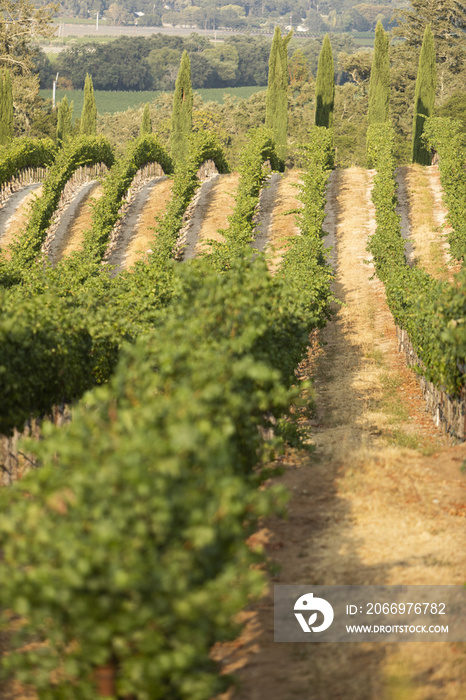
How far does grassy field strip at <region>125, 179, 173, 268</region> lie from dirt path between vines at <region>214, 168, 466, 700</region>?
47.4 ft

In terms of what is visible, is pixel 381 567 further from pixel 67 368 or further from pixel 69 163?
pixel 69 163

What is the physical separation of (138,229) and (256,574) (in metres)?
30.7

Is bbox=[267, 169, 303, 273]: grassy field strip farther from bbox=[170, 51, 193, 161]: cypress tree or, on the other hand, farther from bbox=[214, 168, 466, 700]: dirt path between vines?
bbox=[214, 168, 466, 700]: dirt path between vines

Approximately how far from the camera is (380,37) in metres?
45.1

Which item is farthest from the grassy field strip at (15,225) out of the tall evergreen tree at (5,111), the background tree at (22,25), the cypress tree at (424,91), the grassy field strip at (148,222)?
the background tree at (22,25)

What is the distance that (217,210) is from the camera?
118 feet

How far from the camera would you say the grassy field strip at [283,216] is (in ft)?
105

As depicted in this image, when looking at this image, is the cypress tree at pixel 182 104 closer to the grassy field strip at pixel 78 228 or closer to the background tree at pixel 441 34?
the grassy field strip at pixel 78 228

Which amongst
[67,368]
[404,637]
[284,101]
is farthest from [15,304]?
[284,101]

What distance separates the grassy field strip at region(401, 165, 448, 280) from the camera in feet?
97.1

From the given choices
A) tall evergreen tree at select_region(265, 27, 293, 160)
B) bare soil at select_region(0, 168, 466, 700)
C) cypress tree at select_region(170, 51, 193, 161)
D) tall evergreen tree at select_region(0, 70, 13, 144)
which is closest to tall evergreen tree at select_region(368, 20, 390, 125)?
tall evergreen tree at select_region(265, 27, 293, 160)

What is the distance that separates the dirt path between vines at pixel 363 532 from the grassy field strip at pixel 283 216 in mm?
13218

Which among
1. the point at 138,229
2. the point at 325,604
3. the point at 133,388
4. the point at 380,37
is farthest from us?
the point at 380,37

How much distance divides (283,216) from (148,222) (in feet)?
20.9
